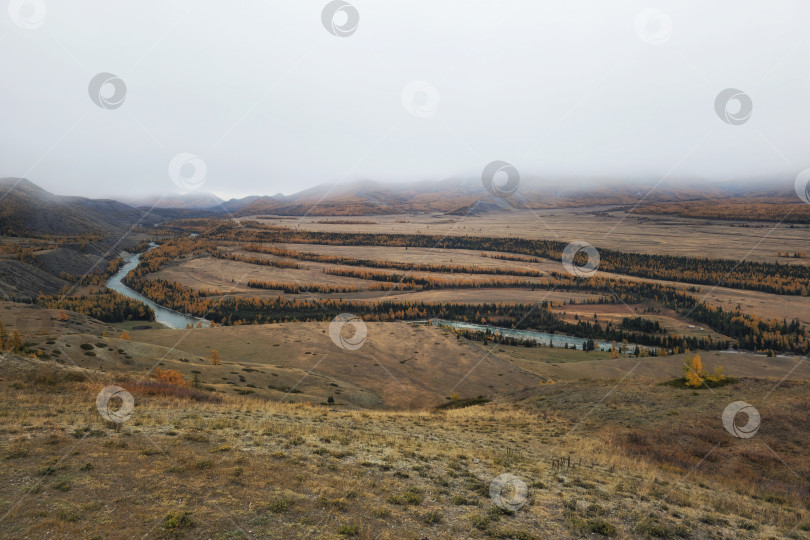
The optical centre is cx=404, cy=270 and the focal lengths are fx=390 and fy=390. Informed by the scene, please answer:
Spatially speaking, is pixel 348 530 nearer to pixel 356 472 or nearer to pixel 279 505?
pixel 279 505

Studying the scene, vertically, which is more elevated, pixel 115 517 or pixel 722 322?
pixel 722 322

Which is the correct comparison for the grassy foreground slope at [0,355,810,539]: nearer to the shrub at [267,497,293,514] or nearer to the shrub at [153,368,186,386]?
the shrub at [267,497,293,514]

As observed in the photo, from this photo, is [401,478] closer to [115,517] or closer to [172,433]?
[115,517]

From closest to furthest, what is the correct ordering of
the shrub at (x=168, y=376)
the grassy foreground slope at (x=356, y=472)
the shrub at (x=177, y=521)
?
the shrub at (x=177, y=521), the grassy foreground slope at (x=356, y=472), the shrub at (x=168, y=376)

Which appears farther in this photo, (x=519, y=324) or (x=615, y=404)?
(x=519, y=324)

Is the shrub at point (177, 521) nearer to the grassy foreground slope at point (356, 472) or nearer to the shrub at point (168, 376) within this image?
the grassy foreground slope at point (356, 472)

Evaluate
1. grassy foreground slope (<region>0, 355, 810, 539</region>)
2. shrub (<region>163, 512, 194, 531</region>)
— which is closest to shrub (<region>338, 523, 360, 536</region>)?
grassy foreground slope (<region>0, 355, 810, 539</region>)

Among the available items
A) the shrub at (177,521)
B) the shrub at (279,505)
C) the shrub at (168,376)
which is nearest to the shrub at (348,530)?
the shrub at (279,505)

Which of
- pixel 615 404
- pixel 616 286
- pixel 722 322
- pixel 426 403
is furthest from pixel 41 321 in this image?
pixel 616 286

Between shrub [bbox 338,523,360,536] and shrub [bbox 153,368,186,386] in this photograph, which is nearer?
shrub [bbox 338,523,360,536]
